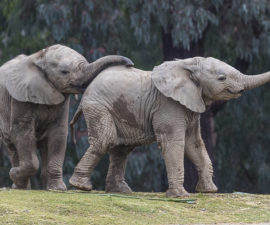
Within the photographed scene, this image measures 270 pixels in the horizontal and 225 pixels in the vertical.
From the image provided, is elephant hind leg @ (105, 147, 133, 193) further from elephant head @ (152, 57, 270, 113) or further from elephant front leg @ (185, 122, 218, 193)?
elephant head @ (152, 57, 270, 113)

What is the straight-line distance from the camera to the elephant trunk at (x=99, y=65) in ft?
41.7

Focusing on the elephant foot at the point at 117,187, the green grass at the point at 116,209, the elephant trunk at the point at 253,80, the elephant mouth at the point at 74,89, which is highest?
the elephant trunk at the point at 253,80

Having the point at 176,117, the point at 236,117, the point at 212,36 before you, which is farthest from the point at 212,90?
the point at 236,117

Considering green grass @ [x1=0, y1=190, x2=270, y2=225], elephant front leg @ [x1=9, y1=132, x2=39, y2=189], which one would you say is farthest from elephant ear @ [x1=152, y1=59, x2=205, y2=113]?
elephant front leg @ [x1=9, y1=132, x2=39, y2=189]

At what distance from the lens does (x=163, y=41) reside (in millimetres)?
19500

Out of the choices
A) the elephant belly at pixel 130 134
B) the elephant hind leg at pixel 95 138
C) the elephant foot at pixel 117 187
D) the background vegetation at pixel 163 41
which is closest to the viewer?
the elephant hind leg at pixel 95 138

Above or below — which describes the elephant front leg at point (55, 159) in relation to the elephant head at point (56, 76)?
below

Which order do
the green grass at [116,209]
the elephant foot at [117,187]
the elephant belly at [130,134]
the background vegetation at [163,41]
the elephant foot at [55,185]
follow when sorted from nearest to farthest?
the green grass at [116,209], the elephant belly at [130,134], the elephant foot at [117,187], the elephant foot at [55,185], the background vegetation at [163,41]

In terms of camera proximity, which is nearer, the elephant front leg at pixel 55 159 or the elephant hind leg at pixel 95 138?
the elephant hind leg at pixel 95 138

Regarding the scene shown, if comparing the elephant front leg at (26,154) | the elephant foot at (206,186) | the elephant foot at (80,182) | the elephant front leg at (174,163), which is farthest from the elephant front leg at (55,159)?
the elephant foot at (206,186)

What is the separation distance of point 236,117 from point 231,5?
14.1 ft

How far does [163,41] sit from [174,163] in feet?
24.9

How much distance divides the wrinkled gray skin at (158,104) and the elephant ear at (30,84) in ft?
1.63

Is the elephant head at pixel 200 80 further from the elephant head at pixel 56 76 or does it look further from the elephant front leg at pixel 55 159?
the elephant front leg at pixel 55 159
